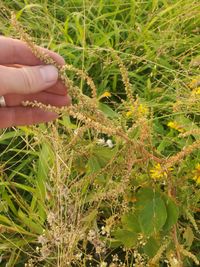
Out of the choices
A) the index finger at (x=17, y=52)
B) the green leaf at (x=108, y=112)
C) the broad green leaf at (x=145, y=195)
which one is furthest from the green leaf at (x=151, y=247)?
the index finger at (x=17, y=52)

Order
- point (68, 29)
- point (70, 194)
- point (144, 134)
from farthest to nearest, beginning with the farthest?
point (68, 29) < point (70, 194) < point (144, 134)

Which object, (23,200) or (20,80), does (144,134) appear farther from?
(23,200)

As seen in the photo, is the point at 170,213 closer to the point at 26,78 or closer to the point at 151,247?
the point at 151,247

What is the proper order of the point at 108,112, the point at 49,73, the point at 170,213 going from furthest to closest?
the point at 108,112
the point at 170,213
the point at 49,73

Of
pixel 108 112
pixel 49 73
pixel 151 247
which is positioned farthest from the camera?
pixel 108 112

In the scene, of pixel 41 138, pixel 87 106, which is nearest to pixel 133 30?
pixel 41 138

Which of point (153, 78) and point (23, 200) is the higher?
point (153, 78)

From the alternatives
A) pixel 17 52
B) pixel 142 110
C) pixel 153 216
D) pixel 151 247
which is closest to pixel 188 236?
pixel 151 247
